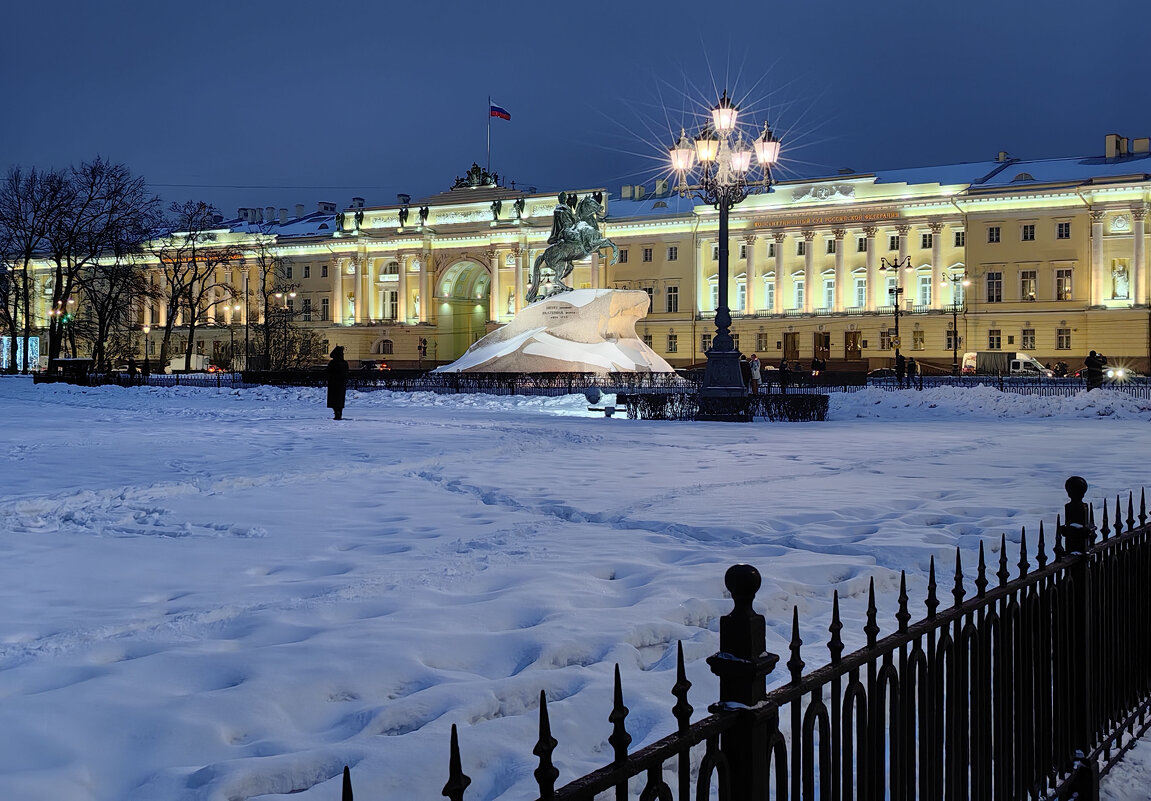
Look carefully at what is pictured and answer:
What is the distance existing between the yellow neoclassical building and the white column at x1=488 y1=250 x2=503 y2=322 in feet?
0.65

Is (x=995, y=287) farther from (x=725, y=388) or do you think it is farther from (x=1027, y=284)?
(x=725, y=388)

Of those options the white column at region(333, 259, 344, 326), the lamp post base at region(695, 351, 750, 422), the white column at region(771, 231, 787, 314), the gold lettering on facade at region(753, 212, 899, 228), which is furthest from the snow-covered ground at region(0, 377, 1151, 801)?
the white column at region(333, 259, 344, 326)

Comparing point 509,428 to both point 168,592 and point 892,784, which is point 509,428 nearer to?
point 168,592

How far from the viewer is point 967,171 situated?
76250mm

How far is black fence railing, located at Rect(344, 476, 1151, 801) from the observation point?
7.50 feet

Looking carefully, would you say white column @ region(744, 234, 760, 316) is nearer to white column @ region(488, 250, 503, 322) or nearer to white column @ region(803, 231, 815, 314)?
white column @ region(803, 231, 815, 314)

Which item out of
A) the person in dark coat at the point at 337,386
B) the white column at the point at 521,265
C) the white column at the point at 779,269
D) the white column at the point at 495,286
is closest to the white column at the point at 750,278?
the white column at the point at 779,269

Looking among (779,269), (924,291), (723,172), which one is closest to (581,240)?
(723,172)

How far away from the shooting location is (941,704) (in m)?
3.33

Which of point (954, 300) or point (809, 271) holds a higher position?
point (809, 271)

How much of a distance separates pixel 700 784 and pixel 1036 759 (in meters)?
2.38

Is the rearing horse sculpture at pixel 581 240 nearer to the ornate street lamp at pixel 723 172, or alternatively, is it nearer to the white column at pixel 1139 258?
the ornate street lamp at pixel 723 172

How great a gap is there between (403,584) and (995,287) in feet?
236

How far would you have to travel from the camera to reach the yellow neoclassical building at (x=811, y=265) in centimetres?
6812
